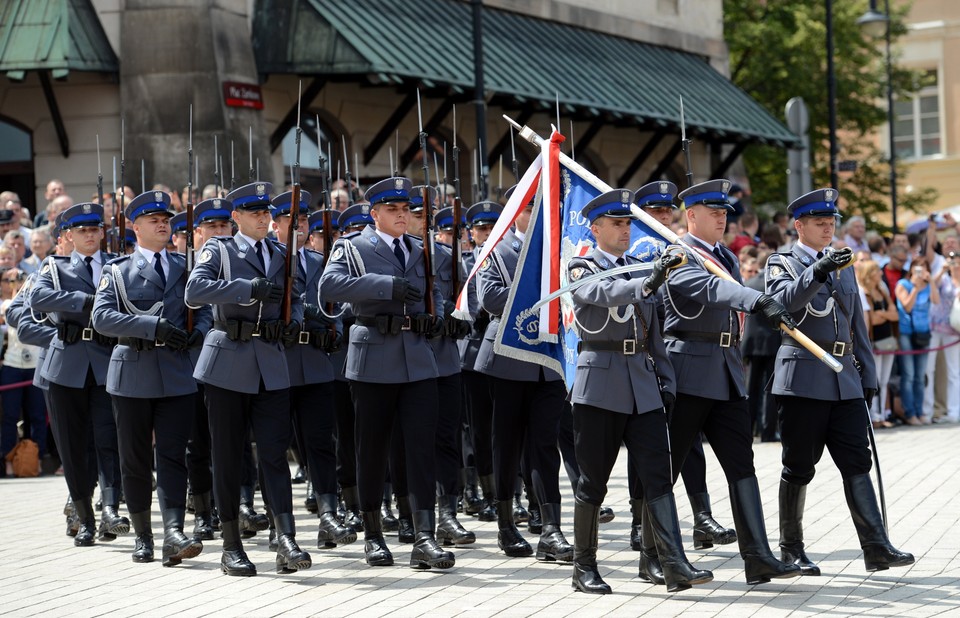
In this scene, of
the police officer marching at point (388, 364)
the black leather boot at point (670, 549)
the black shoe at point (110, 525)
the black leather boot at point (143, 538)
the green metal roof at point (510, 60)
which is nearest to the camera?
the black leather boot at point (670, 549)

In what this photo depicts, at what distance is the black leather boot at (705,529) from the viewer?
9.88 meters

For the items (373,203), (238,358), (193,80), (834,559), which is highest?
(193,80)

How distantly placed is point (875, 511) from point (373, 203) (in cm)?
341

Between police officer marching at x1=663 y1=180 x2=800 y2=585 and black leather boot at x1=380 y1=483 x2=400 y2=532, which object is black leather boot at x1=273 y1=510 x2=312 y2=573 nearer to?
black leather boot at x1=380 y1=483 x2=400 y2=532

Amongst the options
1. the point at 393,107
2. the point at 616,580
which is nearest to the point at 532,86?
the point at 393,107

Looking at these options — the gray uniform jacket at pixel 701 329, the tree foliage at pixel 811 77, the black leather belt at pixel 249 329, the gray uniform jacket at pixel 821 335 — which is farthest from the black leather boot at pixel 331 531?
the tree foliage at pixel 811 77

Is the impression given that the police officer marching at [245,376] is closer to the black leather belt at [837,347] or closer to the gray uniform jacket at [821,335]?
the gray uniform jacket at [821,335]

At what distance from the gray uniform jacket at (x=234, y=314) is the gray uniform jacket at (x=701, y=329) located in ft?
7.60

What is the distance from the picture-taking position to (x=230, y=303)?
30.8ft

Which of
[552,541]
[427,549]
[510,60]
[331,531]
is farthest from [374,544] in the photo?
[510,60]

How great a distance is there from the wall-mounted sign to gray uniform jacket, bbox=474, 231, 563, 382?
30.3 ft

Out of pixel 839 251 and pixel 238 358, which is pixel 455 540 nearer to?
pixel 238 358

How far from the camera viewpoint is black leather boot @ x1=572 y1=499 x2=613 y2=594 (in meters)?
8.53

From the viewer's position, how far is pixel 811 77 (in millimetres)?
37219
